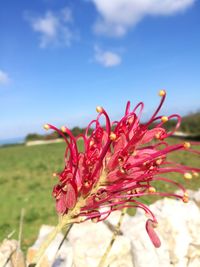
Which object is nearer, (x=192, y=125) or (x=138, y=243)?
(x=138, y=243)

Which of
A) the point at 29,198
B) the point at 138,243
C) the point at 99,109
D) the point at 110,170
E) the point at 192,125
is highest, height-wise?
the point at 99,109

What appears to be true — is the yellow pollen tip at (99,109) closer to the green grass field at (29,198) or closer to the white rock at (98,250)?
the white rock at (98,250)

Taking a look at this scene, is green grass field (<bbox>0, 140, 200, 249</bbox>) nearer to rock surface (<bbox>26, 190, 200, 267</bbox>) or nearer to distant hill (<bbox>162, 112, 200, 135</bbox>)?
rock surface (<bbox>26, 190, 200, 267</bbox>)

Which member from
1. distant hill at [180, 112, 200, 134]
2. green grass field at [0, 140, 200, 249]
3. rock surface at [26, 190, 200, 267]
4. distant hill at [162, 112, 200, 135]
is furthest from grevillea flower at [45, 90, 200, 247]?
distant hill at [180, 112, 200, 134]

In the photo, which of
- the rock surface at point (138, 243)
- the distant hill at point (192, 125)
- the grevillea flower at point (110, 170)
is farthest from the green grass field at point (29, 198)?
the distant hill at point (192, 125)

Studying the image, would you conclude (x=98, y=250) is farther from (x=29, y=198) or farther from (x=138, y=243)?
(x=29, y=198)

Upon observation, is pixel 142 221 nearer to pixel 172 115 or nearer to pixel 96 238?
pixel 96 238

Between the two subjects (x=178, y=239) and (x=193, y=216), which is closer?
(x=178, y=239)

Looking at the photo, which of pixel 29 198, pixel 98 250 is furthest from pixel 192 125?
pixel 98 250

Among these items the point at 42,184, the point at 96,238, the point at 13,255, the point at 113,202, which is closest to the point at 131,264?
the point at 96,238
